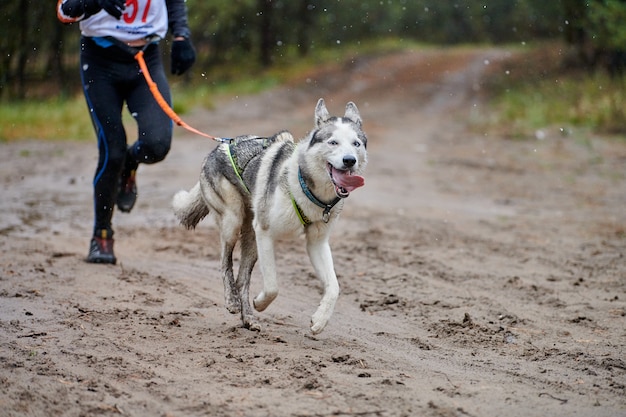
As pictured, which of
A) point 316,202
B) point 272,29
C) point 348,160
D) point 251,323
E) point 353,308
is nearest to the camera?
point 348,160

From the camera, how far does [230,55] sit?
98.4 ft

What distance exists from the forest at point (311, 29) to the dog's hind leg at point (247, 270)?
386 inches

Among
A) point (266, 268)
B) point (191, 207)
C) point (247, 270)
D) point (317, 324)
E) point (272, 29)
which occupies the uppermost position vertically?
point (272, 29)

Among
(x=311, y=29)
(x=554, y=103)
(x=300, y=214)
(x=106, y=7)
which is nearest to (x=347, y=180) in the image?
(x=300, y=214)

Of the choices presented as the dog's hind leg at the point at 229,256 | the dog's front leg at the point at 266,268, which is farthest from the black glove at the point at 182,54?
the dog's front leg at the point at 266,268

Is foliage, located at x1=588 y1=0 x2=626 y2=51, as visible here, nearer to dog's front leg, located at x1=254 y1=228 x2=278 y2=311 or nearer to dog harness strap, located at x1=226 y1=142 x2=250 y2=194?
dog harness strap, located at x1=226 y1=142 x2=250 y2=194

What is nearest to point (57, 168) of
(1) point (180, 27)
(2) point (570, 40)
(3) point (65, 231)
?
(3) point (65, 231)

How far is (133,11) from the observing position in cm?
561

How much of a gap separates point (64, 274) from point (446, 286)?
2795 millimetres

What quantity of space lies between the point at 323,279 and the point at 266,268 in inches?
13.2

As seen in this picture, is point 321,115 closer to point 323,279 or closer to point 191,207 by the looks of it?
point 323,279

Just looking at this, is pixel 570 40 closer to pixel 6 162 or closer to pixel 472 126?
pixel 472 126

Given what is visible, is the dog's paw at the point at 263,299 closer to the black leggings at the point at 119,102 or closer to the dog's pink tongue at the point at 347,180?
the dog's pink tongue at the point at 347,180

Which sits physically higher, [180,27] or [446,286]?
[180,27]
